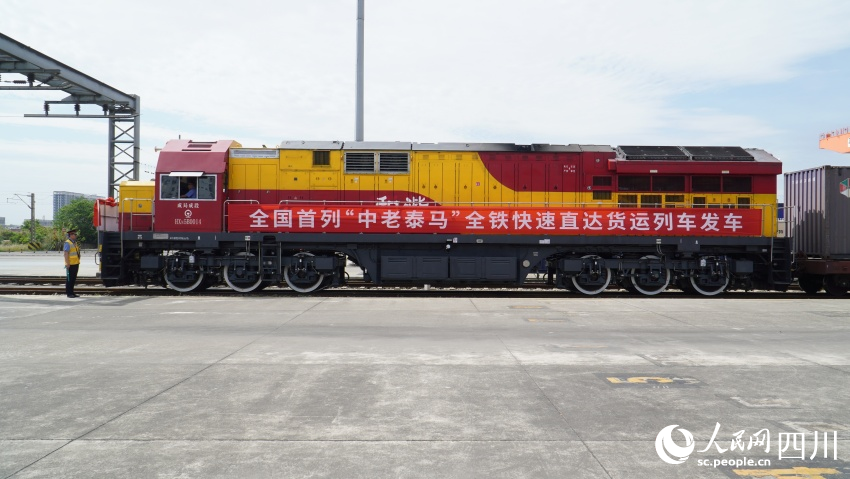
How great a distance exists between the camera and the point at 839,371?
6.77 metres

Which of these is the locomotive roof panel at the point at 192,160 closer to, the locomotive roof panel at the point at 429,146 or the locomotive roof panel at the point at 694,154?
the locomotive roof panel at the point at 429,146

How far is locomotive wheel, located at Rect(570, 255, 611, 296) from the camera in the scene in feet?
51.5

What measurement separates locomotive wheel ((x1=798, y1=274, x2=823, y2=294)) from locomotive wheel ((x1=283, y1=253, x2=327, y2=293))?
14119mm

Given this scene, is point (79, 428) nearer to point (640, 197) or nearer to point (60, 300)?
point (60, 300)

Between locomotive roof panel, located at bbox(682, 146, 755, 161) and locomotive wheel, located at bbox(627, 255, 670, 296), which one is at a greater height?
locomotive roof panel, located at bbox(682, 146, 755, 161)

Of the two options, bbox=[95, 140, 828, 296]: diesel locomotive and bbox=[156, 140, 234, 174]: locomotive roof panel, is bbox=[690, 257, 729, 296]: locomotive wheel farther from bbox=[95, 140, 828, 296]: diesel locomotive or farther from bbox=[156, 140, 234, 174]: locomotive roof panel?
bbox=[156, 140, 234, 174]: locomotive roof panel

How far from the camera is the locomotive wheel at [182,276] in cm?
1570

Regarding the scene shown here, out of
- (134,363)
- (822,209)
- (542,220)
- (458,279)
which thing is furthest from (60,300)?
(822,209)

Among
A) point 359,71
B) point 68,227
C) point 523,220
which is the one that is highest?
point 359,71

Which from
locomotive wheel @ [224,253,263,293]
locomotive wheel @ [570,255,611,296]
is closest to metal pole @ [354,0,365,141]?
locomotive wheel @ [224,253,263,293]

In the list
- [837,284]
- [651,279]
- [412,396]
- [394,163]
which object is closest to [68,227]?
[394,163]

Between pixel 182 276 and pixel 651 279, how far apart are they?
43.9 feet

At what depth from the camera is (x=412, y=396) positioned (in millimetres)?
5680

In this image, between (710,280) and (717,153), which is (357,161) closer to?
(717,153)
